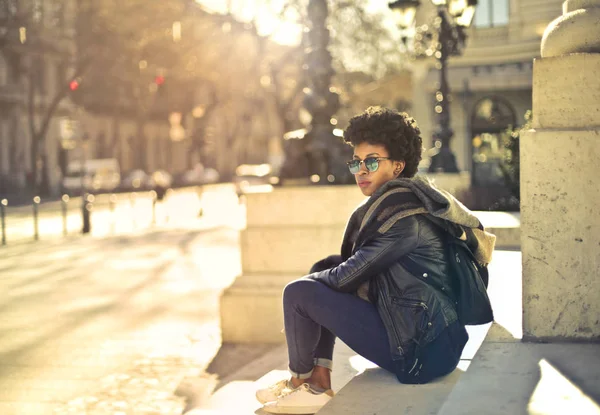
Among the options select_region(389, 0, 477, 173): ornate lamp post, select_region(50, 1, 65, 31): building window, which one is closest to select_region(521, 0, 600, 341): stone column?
select_region(389, 0, 477, 173): ornate lamp post

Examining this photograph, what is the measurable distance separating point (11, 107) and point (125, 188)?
7.32 meters

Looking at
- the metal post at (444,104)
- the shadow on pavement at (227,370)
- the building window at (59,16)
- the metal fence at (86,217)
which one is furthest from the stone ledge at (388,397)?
the building window at (59,16)

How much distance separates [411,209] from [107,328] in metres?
5.64

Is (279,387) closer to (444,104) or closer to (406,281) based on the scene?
(406,281)

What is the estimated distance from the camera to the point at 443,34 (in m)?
18.5

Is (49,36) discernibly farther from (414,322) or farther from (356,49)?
(414,322)

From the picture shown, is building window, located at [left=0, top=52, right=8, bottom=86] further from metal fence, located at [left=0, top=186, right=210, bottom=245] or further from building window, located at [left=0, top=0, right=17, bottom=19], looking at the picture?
metal fence, located at [left=0, top=186, right=210, bottom=245]

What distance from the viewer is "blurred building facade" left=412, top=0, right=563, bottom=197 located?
30703 millimetres

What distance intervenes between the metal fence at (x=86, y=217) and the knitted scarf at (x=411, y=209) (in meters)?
15.7

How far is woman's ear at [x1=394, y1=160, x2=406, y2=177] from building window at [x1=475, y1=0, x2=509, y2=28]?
92.1 ft

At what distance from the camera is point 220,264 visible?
47.2 ft

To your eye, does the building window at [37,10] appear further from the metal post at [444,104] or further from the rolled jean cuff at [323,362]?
the rolled jean cuff at [323,362]

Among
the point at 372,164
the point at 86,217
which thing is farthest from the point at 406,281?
the point at 86,217

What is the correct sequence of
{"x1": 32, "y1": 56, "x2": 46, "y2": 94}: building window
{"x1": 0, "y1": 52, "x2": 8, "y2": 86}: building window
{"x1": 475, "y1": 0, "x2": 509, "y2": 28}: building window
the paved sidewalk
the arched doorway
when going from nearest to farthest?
the paved sidewalk, {"x1": 475, "y1": 0, "x2": 509, "y2": 28}: building window, the arched doorway, {"x1": 0, "y1": 52, "x2": 8, "y2": 86}: building window, {"x1": 32, "y1": 56, "x2": 46, "y2": 94}: building window
